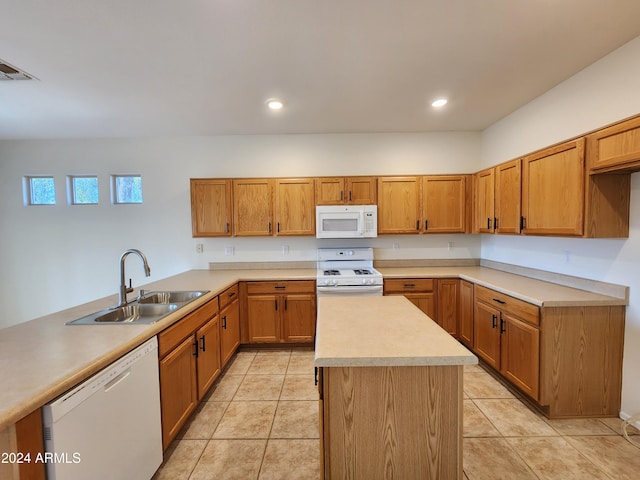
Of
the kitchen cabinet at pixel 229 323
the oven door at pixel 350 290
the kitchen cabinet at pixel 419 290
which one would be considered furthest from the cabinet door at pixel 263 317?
the kitchen cabinet at pixel 419 290

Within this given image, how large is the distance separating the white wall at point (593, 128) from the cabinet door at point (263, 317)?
2.83m

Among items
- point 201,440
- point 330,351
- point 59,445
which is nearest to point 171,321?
point 59,445

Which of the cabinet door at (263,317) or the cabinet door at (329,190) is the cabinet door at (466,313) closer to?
the cabinet door at (329,190)

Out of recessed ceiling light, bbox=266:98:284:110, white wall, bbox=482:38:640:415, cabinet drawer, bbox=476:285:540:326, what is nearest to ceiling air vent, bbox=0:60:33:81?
recessed ceiling light, bbox=266:98:284:110

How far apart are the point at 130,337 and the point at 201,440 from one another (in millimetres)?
1063

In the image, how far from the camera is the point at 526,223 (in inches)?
99.9

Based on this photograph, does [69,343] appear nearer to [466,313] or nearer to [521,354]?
[521,354]

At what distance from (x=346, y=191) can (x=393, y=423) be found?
105 inches

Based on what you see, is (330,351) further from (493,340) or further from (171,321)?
(493,340)

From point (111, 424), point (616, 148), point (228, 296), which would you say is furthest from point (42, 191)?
point (616, 148)

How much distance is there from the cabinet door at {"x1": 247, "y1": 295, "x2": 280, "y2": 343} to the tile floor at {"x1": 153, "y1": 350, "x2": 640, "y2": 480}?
0.73 metres

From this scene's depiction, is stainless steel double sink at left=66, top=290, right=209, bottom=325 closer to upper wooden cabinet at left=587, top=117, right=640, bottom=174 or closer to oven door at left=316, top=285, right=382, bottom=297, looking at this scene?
oven door at left=316, top=285, right=382, bottom=297

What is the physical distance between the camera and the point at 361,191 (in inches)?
137

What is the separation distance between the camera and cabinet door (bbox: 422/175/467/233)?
11.3 ft
